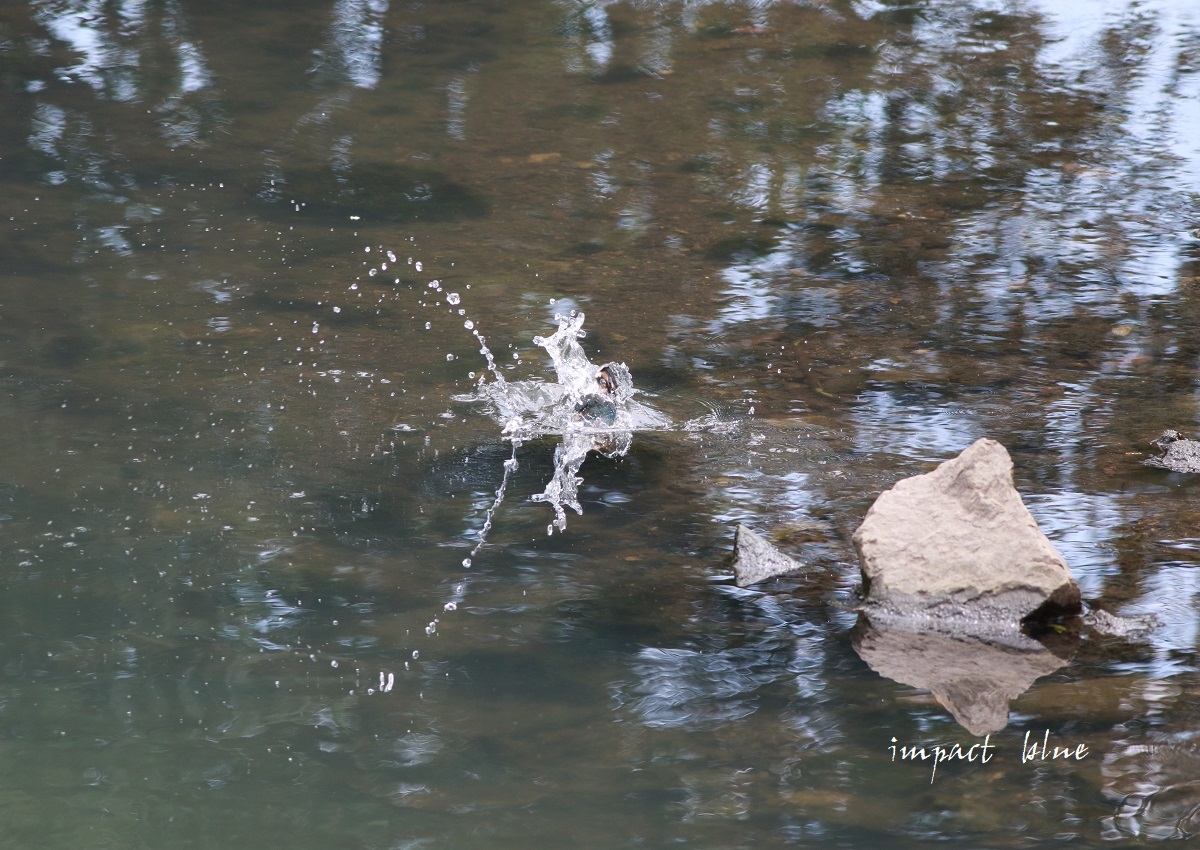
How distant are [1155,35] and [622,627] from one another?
26.4 ft

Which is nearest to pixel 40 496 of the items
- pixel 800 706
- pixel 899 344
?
pixel 800 706

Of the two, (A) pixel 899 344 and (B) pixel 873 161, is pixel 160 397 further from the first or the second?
(B) pixel 873 161

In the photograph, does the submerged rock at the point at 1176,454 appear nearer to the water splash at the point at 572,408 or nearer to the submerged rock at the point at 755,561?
the submerged rock at the point at 755,561

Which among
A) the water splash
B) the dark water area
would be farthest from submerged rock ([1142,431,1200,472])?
the water splash

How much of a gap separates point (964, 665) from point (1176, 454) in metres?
1.35

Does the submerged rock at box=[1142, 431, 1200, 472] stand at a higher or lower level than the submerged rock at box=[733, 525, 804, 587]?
higher

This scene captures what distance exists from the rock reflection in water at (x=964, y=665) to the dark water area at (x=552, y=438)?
0.05 meters

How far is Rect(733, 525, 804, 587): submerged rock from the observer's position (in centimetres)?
336

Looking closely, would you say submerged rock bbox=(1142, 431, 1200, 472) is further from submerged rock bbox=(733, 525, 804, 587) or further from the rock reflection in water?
submerged rock bbox=(733, 525, 804, 587)

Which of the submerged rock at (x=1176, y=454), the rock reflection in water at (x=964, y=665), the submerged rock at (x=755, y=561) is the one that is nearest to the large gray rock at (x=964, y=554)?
the rock reflection in water at (x=964, y=665)

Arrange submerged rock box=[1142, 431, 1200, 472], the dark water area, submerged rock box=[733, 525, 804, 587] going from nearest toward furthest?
the dark water area → submerged rock box=[733, 525, 804, 587] → submerged rock box=[1142, 431, 1200, 472]

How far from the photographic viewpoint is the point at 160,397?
4449mm

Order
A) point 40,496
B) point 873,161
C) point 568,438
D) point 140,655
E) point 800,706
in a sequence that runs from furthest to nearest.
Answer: point 873,161
point 568,438
point 40,496
point 140,655
point 800,706

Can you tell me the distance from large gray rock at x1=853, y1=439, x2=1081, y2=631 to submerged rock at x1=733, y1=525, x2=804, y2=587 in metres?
0.21
